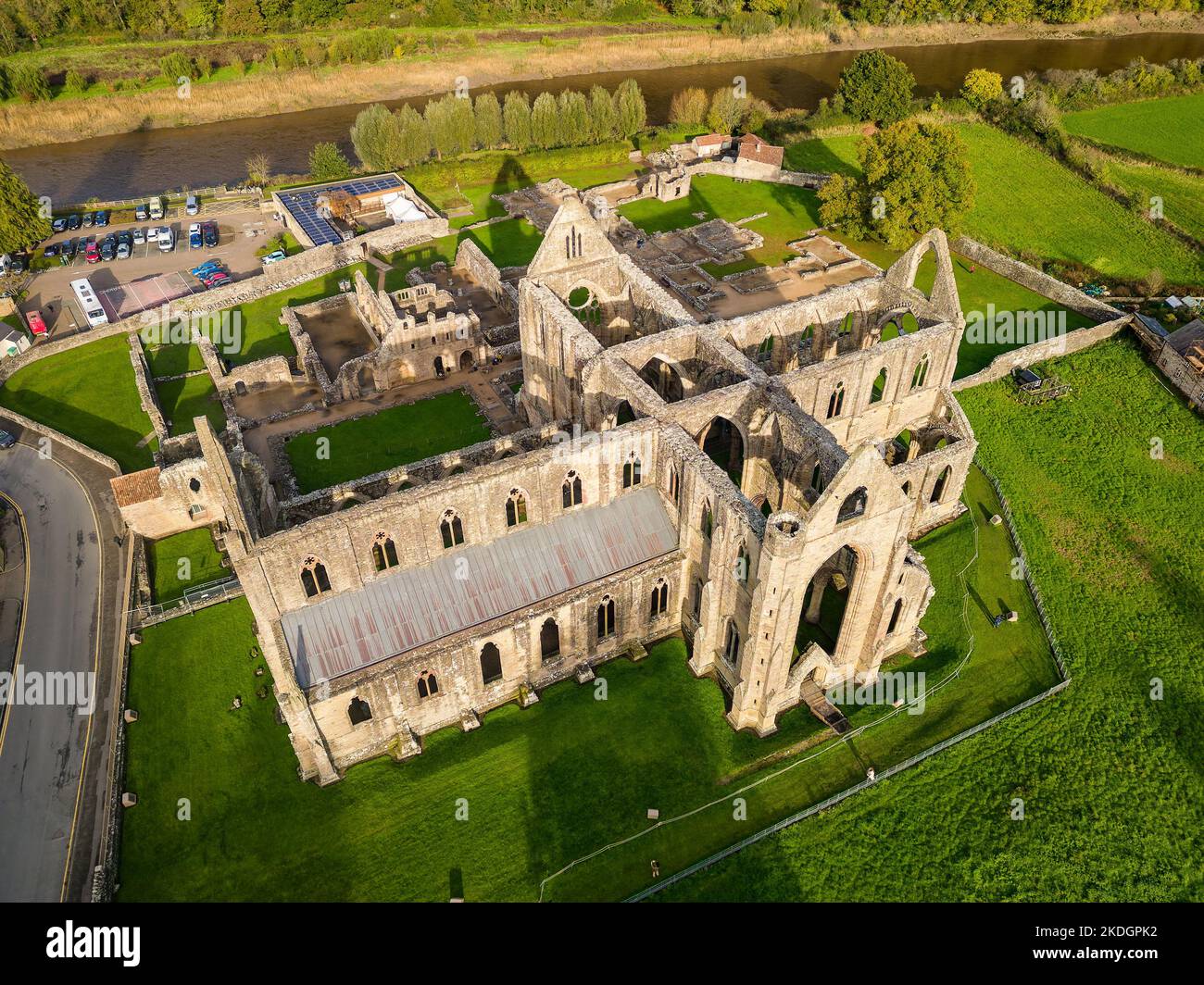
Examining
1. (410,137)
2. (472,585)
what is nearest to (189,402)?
(472,585)

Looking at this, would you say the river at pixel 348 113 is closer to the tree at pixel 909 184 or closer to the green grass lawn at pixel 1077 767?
the tree at pixel 909 184

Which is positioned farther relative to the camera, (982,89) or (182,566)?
(982,89)

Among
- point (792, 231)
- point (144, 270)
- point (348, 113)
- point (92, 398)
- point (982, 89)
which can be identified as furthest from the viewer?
point (348, 113)

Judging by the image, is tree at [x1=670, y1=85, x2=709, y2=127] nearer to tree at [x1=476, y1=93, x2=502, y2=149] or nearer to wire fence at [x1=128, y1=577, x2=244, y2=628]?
tree at [x1=476, y1=93, x2=502, y2=149]

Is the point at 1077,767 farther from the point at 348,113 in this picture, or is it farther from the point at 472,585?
the point at 348,113

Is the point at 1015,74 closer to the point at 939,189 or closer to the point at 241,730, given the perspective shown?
the point at 939,189

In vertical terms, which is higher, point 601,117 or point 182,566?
point 601,117
